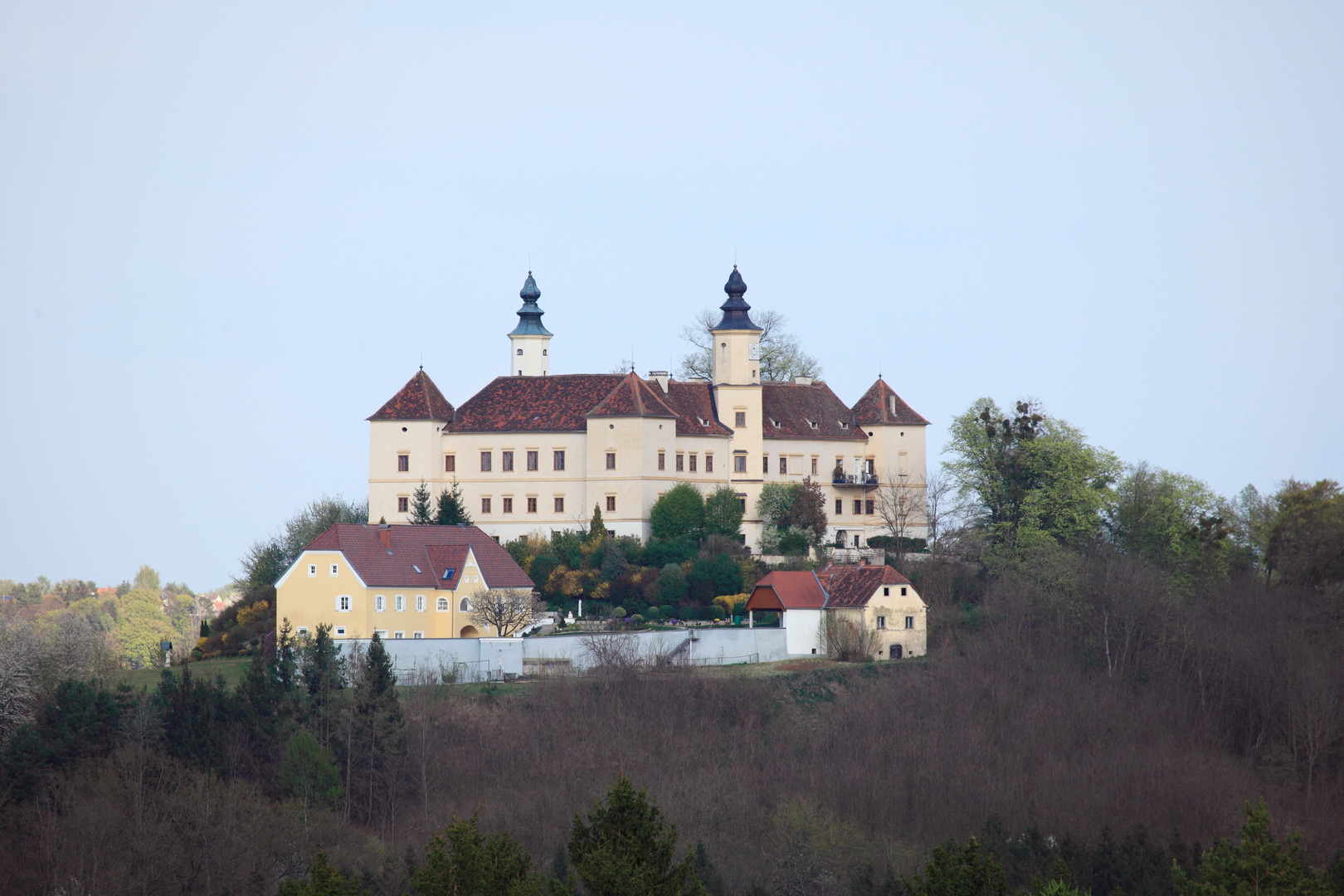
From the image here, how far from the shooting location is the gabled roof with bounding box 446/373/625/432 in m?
65.2

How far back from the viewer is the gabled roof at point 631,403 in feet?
209

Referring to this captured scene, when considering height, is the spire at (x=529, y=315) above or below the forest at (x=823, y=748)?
above

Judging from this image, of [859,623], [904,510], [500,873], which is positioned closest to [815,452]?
[904,510]

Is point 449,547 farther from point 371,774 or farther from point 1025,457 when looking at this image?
point 1025,457

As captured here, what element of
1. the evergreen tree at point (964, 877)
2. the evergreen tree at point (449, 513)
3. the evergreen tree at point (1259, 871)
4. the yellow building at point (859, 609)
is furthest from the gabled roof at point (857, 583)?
the evergreen tree at point (964, 877)

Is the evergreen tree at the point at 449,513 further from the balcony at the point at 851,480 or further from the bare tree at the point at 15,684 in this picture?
the bare tree at the point at 15,684

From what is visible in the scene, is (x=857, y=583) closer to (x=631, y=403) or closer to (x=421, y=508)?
(x=631, y=403)

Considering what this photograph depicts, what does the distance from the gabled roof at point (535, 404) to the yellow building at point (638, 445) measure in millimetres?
70

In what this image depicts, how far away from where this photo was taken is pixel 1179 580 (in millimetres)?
59781

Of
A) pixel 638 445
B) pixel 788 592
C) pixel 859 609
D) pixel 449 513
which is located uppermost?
pixel 638 445

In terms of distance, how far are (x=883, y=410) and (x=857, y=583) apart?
48.4 feet

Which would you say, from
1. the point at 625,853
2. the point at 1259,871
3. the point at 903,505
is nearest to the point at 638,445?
the point at 903,505

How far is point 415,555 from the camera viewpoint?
54.8 m

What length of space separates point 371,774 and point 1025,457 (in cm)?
2886
